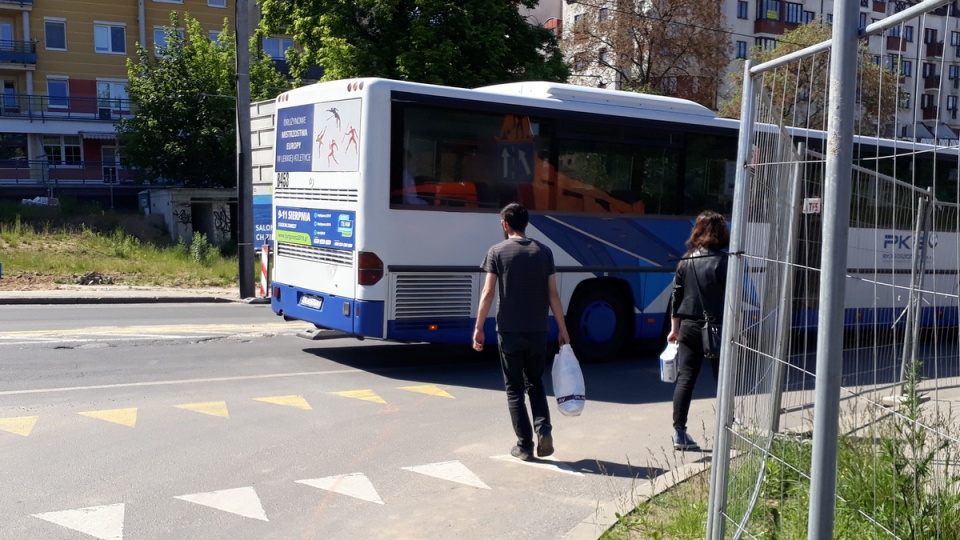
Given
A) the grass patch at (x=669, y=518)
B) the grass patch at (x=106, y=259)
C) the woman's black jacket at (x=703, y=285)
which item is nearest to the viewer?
the grass patch at (x=669, y=518)

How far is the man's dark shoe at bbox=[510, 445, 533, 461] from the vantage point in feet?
22.8

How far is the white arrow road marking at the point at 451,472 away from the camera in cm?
646

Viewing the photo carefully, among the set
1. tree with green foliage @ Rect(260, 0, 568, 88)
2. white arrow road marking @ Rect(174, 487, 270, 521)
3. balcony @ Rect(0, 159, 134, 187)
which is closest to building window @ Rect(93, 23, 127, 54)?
balcony @ Rect(0, 159, 134, 187)

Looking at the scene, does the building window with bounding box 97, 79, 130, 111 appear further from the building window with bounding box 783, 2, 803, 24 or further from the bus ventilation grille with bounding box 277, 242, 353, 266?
the bus ventilation grille with bounding box 277, 242, 353, 266

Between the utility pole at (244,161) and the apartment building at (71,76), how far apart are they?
110 ft

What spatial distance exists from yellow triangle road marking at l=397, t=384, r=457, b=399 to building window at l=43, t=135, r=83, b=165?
47.6m

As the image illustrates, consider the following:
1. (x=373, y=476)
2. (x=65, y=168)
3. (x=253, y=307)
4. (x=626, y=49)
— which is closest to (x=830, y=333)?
(x=373, y=476)

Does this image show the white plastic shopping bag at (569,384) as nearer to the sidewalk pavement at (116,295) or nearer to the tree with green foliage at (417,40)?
the sidewalk pavement at (116,295)

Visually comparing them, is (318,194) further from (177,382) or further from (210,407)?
(210,407)

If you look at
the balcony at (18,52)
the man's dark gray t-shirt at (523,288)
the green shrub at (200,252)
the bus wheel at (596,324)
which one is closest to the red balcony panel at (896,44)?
the man's dark gray t-shirt at (523,288)

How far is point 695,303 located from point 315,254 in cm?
520

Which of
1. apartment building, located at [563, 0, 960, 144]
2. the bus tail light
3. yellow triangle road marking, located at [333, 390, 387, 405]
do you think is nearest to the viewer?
apartment building, located at [563, 0, 960, 144]

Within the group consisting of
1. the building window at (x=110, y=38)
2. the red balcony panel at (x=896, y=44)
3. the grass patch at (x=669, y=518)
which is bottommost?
the grass patch at (x=669, y=518)

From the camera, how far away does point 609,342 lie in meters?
11.8
